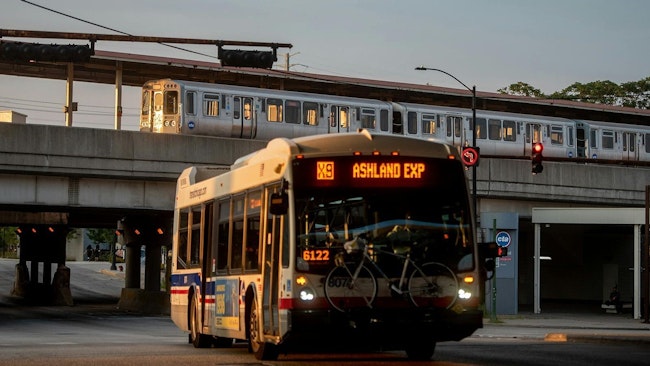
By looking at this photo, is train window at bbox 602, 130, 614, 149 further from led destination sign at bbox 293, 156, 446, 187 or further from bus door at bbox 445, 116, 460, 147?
led destination sign at bbox 293, 156, 446, 187

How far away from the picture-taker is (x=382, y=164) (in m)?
17.1

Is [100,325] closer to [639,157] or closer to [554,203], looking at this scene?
[554,203]

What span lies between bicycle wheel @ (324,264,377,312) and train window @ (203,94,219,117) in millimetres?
34393

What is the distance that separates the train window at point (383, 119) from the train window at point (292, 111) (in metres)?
4.43

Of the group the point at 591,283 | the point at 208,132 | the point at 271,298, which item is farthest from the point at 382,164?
the point at 591,283

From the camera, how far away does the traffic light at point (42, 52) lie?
2722cm

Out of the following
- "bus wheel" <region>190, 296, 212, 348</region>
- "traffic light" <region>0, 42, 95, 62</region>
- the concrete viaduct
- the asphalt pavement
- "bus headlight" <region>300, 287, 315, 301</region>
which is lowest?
the asphalt pavement

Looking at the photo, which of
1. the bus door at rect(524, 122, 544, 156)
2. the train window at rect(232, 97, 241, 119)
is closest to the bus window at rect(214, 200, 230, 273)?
the train window at rect(232, 97, 241, 119)

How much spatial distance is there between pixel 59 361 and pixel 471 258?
6.35 metres

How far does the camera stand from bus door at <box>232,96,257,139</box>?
5128 centimetres

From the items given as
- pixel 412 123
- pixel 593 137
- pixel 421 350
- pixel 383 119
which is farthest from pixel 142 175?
pixel 593 137

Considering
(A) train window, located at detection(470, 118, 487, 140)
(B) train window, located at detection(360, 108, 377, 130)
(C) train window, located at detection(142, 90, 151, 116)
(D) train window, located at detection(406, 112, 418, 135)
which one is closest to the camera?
(C) train window, located at detection(142, 90, 151, 116)

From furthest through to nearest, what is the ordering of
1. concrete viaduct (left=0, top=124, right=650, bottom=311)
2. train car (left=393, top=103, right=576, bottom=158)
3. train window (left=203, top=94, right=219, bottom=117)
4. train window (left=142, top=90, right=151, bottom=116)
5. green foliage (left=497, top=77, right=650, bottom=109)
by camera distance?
green foliage (left=497, top=77, right=650, bottom=109), train car (left=393, top=103, right=576, bottom=158), train window (left=142, top=90, right=151, bottom=116), train window (left=203, top=94, right=219, bottom=117), concrete viaduct (left=0, top=124, right=650, bottom=311)

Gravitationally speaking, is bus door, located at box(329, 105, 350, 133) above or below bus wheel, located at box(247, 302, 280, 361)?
above
